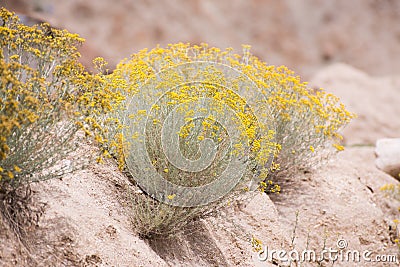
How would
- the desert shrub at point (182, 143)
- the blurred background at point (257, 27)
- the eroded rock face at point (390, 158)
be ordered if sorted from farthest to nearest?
the blurred background at point (257, 27), the eroded rock face at point (390, 158), the desert shrub at point (182, 143)

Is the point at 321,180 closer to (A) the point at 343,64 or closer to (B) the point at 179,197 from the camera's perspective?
(B) the point at 179,197

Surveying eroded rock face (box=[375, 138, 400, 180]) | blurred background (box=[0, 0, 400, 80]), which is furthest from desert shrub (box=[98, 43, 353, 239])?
blurred background (box=[0, 0, 400, 80])

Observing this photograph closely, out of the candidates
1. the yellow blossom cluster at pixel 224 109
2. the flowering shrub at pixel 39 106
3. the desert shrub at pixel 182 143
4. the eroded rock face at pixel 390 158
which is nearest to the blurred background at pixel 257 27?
the eroded rock face at pixel 390 158

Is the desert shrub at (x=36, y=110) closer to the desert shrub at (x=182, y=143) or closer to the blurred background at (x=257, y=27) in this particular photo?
the desert shrub at (x=182, y=143)

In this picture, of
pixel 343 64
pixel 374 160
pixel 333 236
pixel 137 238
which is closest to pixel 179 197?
pixel 137 238

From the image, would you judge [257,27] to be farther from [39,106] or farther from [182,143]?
[39,106]

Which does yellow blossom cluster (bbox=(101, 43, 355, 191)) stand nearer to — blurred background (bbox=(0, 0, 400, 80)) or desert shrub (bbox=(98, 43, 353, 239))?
desert shrub (bbox=(98, 43, 353, 239))
